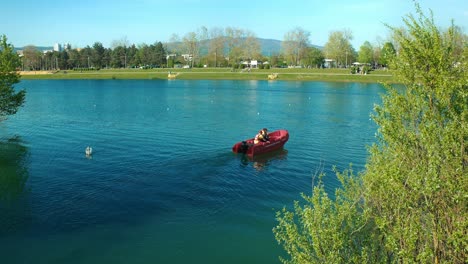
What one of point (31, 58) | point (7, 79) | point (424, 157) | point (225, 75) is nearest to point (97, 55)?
point (31, 58)

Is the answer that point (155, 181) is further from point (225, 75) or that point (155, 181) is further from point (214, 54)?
point (214, 54)

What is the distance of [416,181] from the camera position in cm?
970

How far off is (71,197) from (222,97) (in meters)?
55.4

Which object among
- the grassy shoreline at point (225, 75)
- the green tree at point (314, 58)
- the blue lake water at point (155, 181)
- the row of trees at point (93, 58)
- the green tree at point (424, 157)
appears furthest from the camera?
the row of trees at point (93, 58)

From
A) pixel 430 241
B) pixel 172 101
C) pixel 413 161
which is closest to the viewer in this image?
pixel 430 241

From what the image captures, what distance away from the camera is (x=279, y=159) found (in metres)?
33.0

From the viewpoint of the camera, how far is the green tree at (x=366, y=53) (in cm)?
15012

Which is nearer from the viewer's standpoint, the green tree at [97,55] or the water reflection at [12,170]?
the water reflection at [12,170]

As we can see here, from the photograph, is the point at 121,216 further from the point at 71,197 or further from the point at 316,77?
the point at 316,77

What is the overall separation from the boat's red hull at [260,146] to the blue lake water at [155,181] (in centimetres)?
68

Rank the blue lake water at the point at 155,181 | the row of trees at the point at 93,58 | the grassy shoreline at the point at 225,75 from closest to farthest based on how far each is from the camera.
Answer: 1. the blue lake water at the point at 155,181
2. the grassy shoreline at the point at 225,75
3. the row of trees at the point at 93,58

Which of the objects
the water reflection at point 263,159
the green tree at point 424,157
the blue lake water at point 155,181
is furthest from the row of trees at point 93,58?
the green tree at point 424,157

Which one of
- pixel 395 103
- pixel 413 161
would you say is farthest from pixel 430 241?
pixel 395 103

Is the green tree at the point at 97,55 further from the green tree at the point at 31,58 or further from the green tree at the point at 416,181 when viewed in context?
the green tree at the point at 416,181
